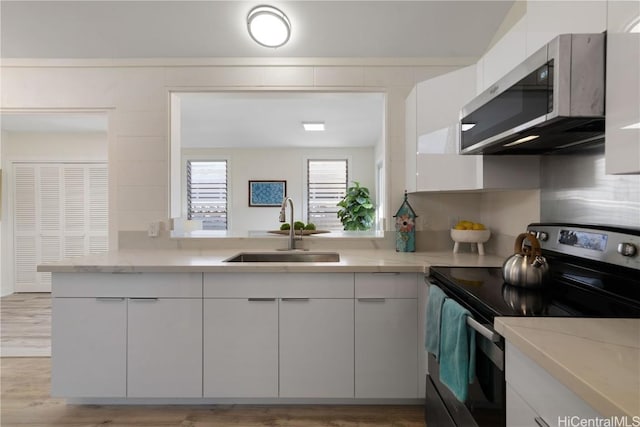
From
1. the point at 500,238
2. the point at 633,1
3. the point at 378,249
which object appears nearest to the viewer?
the point at 633,1

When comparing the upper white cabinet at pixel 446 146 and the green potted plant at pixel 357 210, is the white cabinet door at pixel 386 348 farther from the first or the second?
the green potted plant at pixel 357 210

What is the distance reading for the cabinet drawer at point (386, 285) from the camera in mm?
1870

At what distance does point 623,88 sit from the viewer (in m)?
0.90

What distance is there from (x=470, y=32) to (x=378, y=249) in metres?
1.59

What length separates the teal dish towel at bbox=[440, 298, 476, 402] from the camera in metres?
1.21

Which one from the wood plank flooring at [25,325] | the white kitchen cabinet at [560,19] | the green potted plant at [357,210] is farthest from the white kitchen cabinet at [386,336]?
the green potted plant at [357,210]

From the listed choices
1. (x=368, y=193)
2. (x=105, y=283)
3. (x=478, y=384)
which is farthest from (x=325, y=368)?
(x=368, y=193)

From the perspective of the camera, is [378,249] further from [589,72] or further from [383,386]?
[589,72]

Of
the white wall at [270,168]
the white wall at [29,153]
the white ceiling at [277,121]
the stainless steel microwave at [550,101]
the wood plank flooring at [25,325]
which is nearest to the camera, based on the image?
the stainless steel microwave at [550,101]

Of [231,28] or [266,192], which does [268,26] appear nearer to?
[231,28]

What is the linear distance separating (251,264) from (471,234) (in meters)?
1.40

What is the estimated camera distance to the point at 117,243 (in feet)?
8.24

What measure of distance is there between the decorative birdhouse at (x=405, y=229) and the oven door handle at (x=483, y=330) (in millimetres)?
1173

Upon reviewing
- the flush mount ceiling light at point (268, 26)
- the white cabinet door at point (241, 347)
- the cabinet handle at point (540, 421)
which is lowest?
the white cabinet door at point (241, 347)
